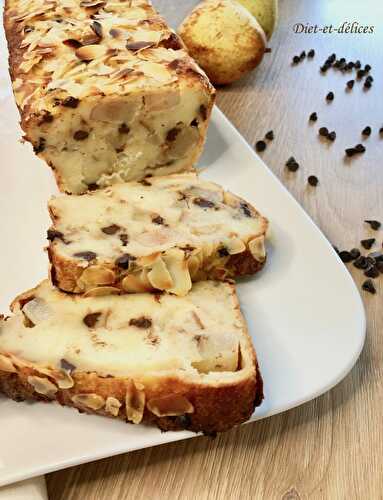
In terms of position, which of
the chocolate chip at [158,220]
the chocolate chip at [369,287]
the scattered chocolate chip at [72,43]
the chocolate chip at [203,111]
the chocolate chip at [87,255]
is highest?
the scattered chocolate chip at [72,43]

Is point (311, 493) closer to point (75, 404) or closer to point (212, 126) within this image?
point (75, 404)

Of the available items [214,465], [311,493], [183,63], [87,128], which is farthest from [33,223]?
[311,493]

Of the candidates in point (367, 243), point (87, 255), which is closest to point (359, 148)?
point (367, 243)

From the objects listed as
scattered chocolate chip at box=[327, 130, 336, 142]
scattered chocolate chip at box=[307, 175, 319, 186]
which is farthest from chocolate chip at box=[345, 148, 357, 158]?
scattered chocolate chip at box=[307, 175, 319, 186]

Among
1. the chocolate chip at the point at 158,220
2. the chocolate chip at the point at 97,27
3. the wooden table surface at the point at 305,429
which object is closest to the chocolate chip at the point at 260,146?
the wooden table surface at the point at 305,429

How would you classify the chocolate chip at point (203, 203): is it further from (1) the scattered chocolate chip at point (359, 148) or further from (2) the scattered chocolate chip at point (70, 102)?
(1) the scattered chocolate chip at point (359, 148)

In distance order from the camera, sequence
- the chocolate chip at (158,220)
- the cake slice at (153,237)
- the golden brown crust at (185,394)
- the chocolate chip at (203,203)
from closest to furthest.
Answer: the golden brown crust at (185,394), the cake slice at (153,237), the chocolate chip at (158,220), the chocolate chip at (203,203)
